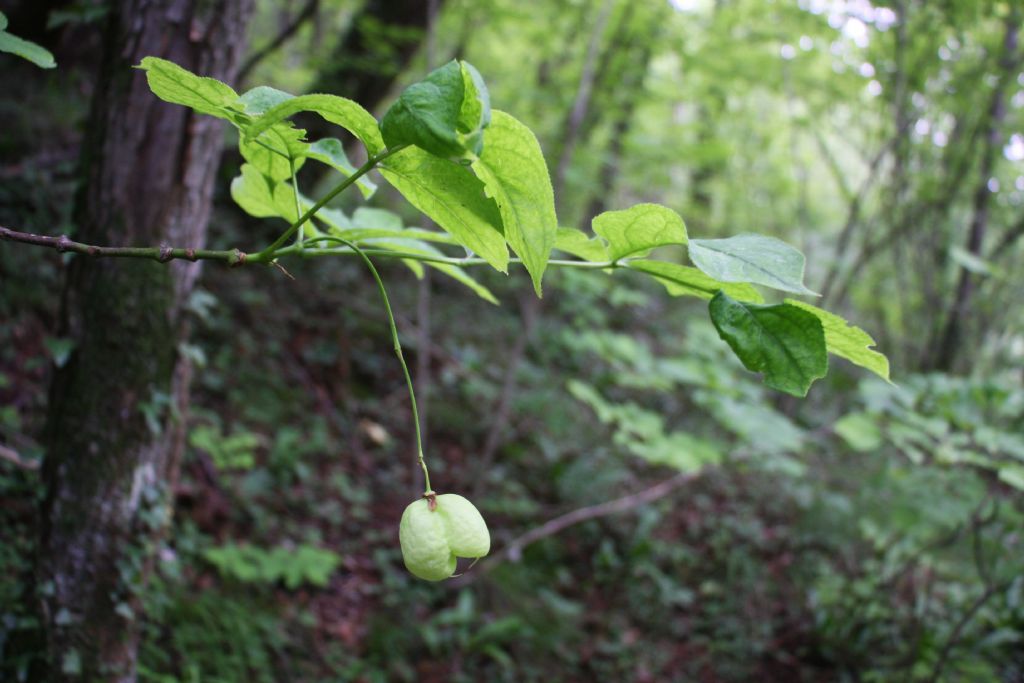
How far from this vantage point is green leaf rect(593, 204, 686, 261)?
745 millimetres

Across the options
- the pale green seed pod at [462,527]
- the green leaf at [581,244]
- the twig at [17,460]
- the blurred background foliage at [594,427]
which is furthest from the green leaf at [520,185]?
the twig at [17,460]

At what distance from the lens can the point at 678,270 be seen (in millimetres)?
827

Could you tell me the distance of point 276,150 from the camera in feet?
2.67

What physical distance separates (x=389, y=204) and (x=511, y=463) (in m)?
3.10

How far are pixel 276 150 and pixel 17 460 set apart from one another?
4.91 feet

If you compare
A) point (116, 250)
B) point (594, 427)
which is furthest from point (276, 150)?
point (594, 427)

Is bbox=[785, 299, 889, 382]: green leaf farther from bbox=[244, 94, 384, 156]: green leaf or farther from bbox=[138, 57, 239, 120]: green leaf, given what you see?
bbox=[138, 57, 239, 120]: green leaf

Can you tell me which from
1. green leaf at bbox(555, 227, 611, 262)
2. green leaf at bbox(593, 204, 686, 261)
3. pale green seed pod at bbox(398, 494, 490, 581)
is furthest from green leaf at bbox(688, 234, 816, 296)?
pale green seed pod at bbox(398, 494, 490, 581)

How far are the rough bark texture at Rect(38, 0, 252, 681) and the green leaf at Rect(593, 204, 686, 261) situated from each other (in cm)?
134

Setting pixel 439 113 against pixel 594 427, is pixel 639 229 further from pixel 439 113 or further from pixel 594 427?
pixel 594 427

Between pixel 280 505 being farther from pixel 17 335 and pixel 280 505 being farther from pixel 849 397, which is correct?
pixel 849 397

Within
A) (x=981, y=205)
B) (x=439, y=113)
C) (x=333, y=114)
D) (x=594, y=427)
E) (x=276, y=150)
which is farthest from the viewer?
→ (x=594, y=427)

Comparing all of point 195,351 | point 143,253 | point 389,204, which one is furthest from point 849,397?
point 143,253

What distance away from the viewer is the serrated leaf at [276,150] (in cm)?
79
